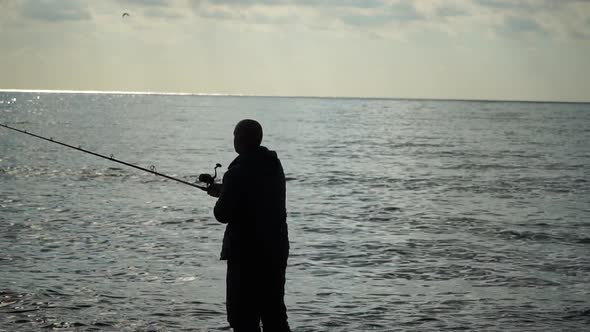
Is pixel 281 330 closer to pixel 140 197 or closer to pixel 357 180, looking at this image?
pixel 140 197

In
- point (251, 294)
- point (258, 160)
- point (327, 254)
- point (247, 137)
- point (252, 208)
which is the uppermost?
point (247, 137)

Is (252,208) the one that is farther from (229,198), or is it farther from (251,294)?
(251,294)

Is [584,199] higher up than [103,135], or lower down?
lower down

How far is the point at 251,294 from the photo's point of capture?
6.58 meters

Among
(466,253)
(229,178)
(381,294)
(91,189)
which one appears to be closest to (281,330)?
(229,178)

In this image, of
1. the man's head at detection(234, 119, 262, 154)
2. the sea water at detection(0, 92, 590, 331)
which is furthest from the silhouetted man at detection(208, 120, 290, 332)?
the sea water at detection(0, 92, 590, 331)

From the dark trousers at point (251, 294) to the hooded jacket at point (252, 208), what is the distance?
0.07 metres

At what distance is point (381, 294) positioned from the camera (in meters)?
10.9

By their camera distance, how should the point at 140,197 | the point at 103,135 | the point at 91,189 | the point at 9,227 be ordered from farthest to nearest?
the point at 103,135
the point at 91,189
the point at 140,197
the point at 9,227

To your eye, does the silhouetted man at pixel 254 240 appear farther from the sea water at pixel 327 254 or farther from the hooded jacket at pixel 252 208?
the sea water at pixel 327 254

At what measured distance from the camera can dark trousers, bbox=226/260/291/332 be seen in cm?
656

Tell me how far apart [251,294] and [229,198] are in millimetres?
739

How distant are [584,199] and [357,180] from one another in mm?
7909

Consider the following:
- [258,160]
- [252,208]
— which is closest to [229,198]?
[252,208]
